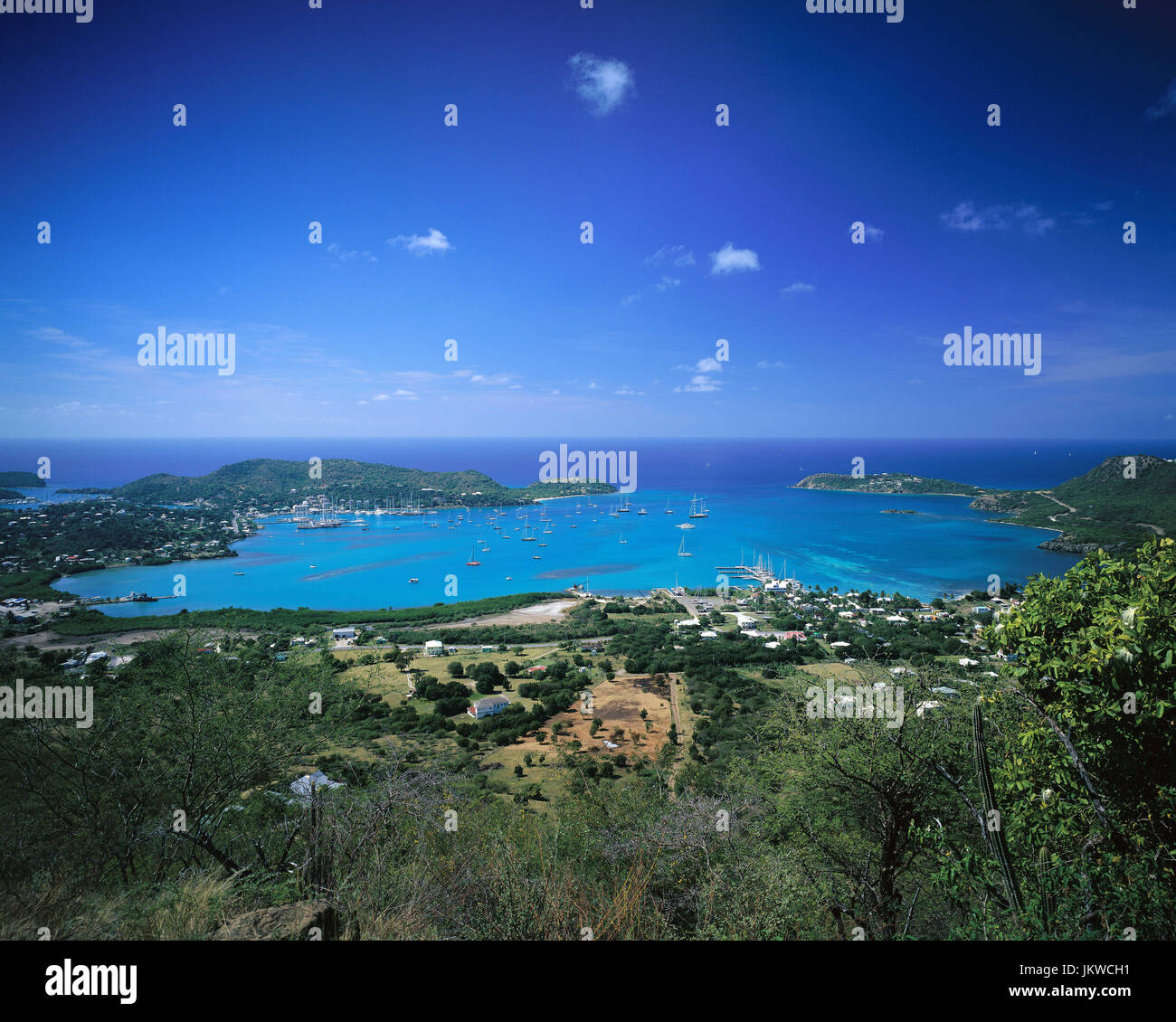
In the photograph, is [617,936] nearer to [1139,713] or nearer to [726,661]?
[1139,713]

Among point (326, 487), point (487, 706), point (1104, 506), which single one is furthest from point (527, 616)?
point (326, 487)

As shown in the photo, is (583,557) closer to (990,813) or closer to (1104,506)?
(1104,506)

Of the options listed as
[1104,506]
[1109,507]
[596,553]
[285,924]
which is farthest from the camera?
[596,553]

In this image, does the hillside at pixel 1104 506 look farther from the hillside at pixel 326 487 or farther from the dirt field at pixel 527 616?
the hillside at pixel 326 487

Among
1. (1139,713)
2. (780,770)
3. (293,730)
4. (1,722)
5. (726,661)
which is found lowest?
(726,661)

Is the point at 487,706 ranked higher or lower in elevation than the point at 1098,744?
lower

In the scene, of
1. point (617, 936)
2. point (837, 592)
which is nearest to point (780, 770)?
point (617, 936)

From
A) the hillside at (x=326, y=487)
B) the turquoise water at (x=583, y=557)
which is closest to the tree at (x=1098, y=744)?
the turquoise water at (x=583, y=557)

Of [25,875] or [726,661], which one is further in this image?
[726,661]
